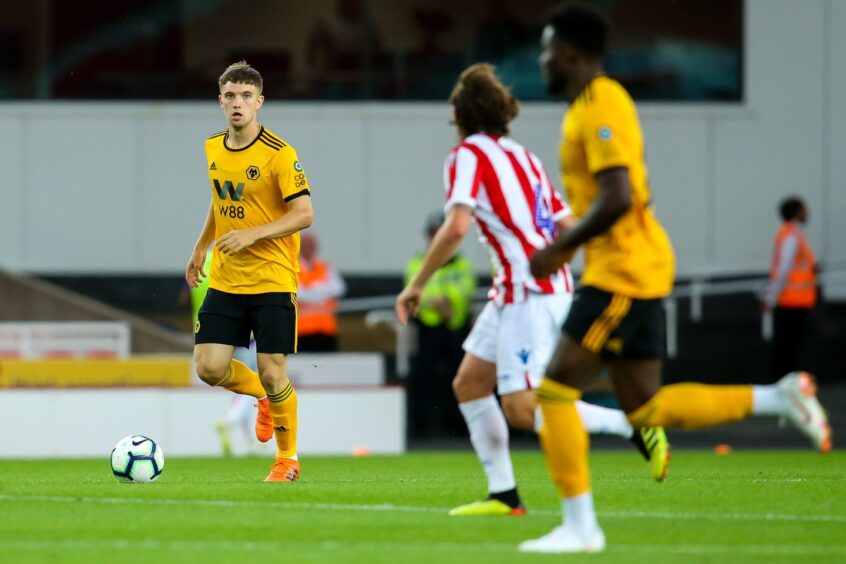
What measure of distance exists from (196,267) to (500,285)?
2912 mm

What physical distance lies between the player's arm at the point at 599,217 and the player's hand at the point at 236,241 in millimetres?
3251

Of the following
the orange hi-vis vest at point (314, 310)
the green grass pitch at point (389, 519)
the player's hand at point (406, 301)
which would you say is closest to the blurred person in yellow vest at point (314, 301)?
the orange hi-vis vest at point (314, 310)

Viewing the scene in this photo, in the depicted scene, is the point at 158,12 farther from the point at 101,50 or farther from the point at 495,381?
the point at 495,381

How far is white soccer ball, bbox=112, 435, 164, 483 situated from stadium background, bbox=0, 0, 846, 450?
1280cm

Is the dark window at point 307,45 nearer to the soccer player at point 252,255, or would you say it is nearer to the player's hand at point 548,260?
the soccer player at point 252,255

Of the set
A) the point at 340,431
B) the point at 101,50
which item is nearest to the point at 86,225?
the point at 101,50

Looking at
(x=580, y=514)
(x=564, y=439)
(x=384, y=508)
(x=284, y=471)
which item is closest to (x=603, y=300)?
(x=564, y=439)

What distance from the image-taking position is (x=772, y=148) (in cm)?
2319

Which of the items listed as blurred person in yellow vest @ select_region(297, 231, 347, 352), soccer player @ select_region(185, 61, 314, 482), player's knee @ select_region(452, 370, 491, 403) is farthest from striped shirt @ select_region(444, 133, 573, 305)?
blurred person in yellow vest @ select_region(297, 231, 347, 352)

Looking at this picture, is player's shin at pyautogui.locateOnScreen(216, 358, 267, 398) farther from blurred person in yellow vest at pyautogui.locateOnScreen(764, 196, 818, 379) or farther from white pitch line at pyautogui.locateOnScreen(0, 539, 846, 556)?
blurred person in yellow vest at pyautogui.locateOnScreen(764, 196, 818, 379)

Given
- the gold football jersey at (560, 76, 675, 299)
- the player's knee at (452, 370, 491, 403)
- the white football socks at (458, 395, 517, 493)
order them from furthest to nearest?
1. the player's knee at (452, 370, 491, 403)
2. the white football socks at (458, 395, 517, 493)
3. the gold football jersey at (560, 76, 675, 299)

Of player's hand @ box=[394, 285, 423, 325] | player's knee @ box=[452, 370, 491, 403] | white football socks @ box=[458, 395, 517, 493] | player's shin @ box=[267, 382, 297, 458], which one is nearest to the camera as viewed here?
player's hand @ box=[394, 285, 423, 325]

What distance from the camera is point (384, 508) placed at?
8352mm

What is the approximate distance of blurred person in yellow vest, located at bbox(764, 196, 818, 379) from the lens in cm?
1886
